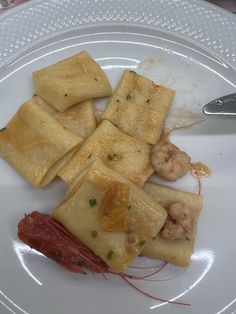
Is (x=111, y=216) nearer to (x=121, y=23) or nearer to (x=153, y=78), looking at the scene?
(x=153, y=78)

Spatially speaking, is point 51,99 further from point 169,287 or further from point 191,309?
point 191,309

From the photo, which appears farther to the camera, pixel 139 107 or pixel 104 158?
pixel 139 107

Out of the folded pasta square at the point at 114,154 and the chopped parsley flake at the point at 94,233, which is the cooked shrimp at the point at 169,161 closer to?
the folded pasta square at the point at 114,154

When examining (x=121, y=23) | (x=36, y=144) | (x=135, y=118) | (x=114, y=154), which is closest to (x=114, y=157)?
(x=114, y=154)

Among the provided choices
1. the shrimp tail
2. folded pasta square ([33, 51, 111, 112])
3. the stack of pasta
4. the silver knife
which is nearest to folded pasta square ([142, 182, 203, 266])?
the stack of pasta

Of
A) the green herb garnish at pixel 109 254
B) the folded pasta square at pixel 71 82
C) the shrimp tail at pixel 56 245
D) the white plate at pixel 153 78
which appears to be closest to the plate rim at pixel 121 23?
the white plate at pixel 153 78

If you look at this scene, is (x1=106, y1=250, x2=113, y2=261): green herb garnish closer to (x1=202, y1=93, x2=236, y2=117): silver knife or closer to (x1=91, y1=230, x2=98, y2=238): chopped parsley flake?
(x1=91, y1=230, x2=98, y2=238): chopped parsley flake
